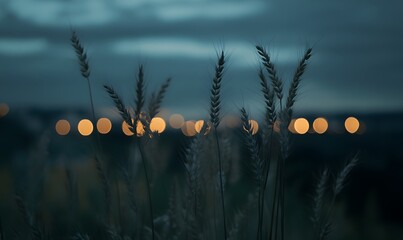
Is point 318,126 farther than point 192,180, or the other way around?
point 318,126

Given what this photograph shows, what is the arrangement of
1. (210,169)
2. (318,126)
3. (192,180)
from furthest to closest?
(318,126) < (210,169) < (192,180)

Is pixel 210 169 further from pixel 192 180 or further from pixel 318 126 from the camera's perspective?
pixel 318 126

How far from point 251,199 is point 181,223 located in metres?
0.43

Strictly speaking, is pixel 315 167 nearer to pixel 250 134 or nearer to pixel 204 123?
pixel 204 123

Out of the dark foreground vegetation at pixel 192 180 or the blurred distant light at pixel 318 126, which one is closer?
the dark foreground vegetation at pixel 192 180

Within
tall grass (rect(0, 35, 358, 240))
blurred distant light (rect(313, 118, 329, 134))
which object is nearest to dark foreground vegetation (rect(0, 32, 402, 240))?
tall grass (rect(0, 35, 358, 240))

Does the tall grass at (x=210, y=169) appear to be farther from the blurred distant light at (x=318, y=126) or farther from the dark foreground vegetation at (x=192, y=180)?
the blurred distant light at (x=318, y=126)

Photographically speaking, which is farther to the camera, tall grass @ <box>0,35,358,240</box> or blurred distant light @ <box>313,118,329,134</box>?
blurred distant light @ <box>313,118,329,134</box>

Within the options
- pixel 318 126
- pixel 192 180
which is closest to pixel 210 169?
pixel 192 180

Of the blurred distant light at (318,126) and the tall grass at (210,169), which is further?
the blurred distant light at (318,126)

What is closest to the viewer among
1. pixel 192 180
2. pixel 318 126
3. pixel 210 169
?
pixel 192 180

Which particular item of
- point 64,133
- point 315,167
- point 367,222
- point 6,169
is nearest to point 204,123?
point 367,222

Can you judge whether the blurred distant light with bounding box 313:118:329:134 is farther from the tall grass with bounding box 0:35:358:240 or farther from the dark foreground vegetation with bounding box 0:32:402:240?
the tall grass with bounding box 0:35:358:240

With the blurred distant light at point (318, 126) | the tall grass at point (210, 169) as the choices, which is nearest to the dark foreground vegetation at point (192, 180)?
the tall grass at point (210, 169)
